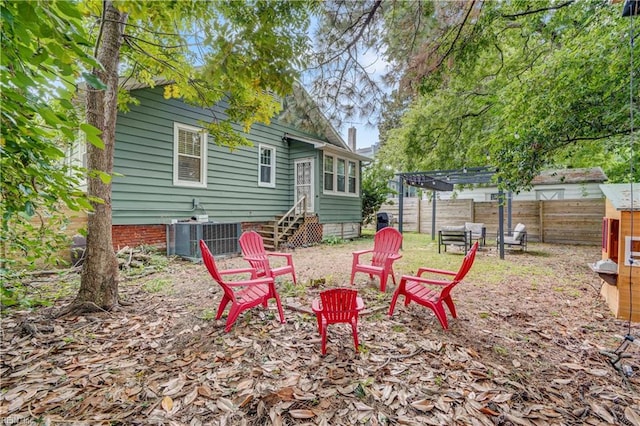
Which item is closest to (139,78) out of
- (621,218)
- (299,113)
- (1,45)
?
(299,113)

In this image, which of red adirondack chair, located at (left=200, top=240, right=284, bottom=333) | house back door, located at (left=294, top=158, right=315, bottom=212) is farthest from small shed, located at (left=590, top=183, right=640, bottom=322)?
house back door, located at (left=294, top=158, right=315, bottom=212)

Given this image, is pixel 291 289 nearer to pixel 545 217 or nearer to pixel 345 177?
pixel 345 177

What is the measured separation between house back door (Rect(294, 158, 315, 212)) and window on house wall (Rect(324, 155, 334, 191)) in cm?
74

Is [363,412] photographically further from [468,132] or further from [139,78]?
[468,132]

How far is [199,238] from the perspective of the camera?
6.89 meters

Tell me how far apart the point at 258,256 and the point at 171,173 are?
14.6 feet

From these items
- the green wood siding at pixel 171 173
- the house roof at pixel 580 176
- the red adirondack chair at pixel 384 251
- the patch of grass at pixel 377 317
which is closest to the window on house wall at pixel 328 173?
the green wood siding at pixel 171 173

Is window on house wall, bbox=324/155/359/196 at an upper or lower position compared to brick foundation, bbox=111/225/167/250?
upper

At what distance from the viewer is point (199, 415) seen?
1.87 m

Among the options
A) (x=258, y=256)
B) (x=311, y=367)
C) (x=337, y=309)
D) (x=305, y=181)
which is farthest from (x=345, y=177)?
(x=311, y=367)

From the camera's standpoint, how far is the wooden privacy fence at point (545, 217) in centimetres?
1041

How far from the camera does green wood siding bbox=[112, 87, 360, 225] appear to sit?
261 inches

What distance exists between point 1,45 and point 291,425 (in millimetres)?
2428

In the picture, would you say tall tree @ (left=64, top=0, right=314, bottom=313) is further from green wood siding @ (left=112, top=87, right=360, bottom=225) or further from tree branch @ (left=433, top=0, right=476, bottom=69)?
tree branch @ (left=433, top=0, right=476, bottom=69)
